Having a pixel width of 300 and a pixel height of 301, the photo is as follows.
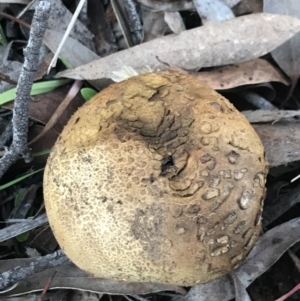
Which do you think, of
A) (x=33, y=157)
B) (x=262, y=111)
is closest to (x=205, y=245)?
(x=262, y=111)

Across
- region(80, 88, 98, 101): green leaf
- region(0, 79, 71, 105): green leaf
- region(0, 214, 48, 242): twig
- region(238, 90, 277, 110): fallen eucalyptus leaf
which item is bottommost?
region(238, 90, 277, 110): fallen eucalyptus leaf

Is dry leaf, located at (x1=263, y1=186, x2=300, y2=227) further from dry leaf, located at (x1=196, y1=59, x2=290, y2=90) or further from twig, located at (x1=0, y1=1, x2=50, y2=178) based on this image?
twig, located at (x1=0, y1=1, x2=50, y2=178)

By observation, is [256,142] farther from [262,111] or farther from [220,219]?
[262,111]

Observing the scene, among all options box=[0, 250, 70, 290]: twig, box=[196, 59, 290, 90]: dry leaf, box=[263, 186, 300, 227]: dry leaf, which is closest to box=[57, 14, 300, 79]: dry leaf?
box=[196, 59, 290, 90]: dry leaf

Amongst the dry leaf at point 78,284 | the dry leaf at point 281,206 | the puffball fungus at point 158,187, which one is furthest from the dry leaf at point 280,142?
the dry leaf at point 78,284

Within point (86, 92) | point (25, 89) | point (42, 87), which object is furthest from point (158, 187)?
point (42, 87)

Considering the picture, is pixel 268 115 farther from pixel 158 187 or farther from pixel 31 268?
pixel 31 268

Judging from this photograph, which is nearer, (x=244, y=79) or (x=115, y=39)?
(x=244, y=79)

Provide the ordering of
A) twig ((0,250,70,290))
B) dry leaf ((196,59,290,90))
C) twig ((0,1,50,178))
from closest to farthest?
twig ((0,1,50,178))
twig ((0,250,70,290))
dry leaf ((196,59,290,90))
